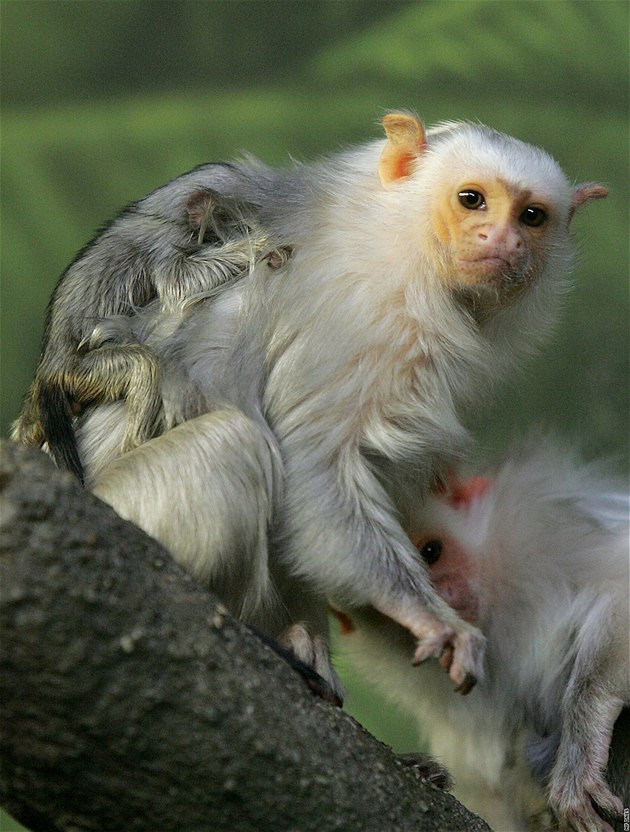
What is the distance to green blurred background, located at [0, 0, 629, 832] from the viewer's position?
4.25 m

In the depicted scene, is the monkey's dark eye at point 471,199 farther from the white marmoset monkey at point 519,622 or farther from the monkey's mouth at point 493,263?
the white marmoset monkey at point 519,622

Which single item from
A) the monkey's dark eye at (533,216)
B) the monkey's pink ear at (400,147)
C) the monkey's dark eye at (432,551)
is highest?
the monkey's pink ear at (400,147)

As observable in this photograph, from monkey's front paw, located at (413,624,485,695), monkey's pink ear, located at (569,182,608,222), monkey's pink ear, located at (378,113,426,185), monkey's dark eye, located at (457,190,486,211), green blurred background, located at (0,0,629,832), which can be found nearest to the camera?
monkey's front paw, located at (413,624,485,695)

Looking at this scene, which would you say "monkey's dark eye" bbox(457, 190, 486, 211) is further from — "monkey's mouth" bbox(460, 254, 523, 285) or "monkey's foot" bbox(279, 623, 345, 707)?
"monkey's foot" bbox(279, 623, 345, 707)

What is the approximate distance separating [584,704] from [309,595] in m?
0.76

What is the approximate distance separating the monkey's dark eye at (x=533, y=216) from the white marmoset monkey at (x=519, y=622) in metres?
0.87

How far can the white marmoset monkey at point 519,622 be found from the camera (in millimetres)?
2982

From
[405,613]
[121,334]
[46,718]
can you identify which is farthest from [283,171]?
[46,718]

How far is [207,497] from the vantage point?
2244 mm

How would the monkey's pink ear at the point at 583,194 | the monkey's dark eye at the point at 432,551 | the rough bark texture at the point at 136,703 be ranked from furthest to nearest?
the monkey's dark eye at the point at 432,551 → the monkey's pink ear at the point at 583,194 → the rough bark texture at the point at 136,703

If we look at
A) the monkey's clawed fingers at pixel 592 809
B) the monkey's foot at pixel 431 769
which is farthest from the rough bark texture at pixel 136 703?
the monkey's clawed fingers at pixel 592 809

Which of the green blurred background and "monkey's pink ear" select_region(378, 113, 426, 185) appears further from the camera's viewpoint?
the green blurred background

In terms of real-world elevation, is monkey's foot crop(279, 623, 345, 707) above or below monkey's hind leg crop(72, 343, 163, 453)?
below

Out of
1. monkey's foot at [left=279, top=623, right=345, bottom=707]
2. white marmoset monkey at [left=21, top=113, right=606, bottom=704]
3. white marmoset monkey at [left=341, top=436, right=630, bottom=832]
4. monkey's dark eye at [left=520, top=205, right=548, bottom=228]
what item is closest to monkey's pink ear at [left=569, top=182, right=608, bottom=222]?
white marmoset monkey at [left=21, top=113, right=606, bottom=704]
